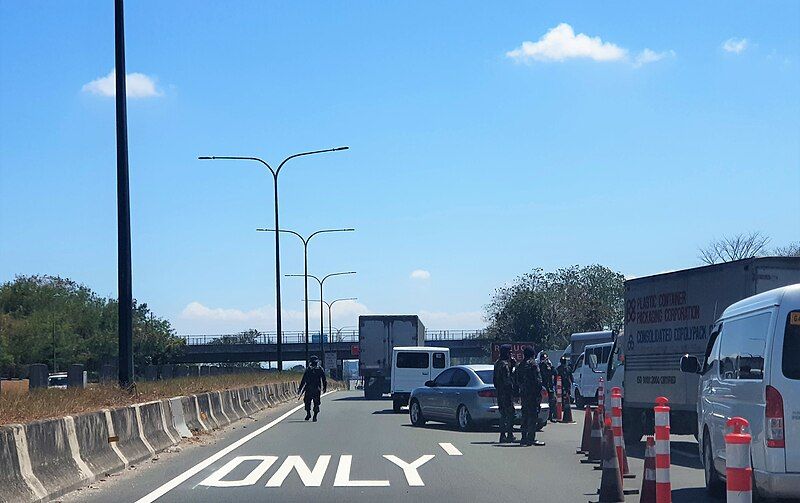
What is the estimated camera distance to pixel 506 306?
99250 mm

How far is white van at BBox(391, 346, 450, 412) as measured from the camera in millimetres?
36653

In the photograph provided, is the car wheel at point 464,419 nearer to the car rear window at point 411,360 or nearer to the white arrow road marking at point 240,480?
the white arrow road marking at point 240,480

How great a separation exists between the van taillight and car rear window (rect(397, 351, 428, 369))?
2818cm

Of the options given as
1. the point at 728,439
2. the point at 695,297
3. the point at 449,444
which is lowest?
the point at 449,444

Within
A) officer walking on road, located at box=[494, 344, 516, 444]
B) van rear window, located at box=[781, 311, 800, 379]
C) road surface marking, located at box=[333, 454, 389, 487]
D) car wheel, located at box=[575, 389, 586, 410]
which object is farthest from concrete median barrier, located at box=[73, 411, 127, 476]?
car wheel, located at box=[575, 389, 586, 410]

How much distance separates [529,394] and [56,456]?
9875mm

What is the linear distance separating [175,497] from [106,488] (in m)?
1.30

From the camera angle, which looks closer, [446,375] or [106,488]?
[106,488]

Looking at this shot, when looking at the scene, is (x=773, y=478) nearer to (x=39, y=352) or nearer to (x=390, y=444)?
(x=390, y=444)

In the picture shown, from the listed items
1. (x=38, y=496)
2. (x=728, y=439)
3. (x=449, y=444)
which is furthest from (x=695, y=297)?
(x=728, y=439)

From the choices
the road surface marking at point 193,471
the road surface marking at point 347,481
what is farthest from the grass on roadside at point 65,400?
the road surface marking at point 347,481

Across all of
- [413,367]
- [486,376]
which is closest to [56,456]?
[486,376]

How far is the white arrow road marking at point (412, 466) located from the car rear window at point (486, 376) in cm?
692

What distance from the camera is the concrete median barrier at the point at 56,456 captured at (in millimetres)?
11711
